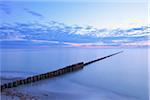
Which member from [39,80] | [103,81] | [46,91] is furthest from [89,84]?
[46,91]

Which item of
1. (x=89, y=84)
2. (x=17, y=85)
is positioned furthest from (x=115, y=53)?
(x=17, y=85)

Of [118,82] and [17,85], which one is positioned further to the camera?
[118,82]

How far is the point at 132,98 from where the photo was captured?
825cm

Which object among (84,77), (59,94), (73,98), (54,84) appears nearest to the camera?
(73,98)

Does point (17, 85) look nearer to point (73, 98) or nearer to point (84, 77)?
point (73, 98)

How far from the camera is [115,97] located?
8.25 meters

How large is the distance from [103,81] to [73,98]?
3.62 m

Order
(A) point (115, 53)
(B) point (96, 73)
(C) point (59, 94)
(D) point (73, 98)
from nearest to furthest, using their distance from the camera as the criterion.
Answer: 1. (D) point (73, 98)
2. (C) point (59, 94)
3. (B) point (96, 73)
4. (A) point (115, 53)

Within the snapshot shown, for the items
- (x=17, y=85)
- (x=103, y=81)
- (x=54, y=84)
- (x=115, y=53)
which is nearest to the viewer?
(x=17, y=85)

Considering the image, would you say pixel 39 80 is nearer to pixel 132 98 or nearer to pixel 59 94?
pixel 59 94

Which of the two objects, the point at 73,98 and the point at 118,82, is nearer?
the point at 73,98

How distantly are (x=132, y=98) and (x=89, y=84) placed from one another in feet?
9.26

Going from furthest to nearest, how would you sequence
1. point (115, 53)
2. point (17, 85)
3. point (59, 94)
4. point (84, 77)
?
point (115, 53) → point (84, 77) → point (17, 85) → point (59, 94)

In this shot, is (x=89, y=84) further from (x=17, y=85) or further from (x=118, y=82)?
(x=17, y=85)
